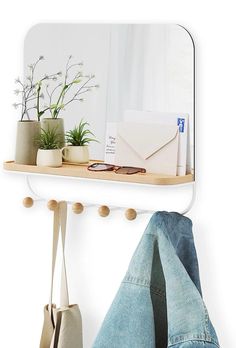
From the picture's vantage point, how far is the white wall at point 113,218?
1.39 m

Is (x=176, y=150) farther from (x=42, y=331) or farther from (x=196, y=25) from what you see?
(x=42, y=331)

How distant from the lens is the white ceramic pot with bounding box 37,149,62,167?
1477mm

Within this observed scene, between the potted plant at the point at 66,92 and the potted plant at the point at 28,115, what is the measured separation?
0.02 metres

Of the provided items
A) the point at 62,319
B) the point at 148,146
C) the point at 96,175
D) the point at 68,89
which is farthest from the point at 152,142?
the point at 62,319

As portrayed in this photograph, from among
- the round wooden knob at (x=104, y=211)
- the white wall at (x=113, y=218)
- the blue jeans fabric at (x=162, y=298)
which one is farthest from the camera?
the round wooden knob at (x=104, y=211)

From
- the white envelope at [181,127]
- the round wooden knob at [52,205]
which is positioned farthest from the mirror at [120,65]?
the round wooden knob at [52,205]

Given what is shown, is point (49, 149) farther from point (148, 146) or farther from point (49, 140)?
point (148, 146)

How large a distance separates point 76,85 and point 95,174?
0.21 m

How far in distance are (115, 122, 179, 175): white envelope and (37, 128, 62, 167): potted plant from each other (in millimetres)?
122

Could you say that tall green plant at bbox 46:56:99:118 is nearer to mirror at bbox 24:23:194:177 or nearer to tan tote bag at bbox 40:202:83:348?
mirror at bbox 24:23:194:177

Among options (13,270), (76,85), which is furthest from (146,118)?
(13,270)

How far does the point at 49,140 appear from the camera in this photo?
1500 mm

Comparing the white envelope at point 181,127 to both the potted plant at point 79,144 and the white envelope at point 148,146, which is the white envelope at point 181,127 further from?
the potted plant at point 79,144

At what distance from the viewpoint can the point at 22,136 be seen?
1.51 m
